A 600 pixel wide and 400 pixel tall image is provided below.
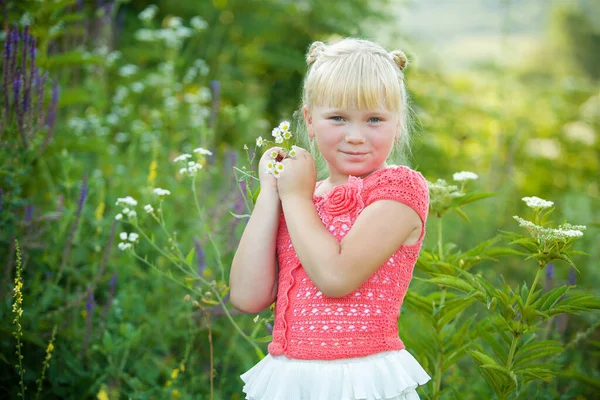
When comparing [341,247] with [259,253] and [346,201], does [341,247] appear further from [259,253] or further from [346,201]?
[259,253]

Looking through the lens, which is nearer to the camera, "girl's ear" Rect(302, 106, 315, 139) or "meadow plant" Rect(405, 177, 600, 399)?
"meadow plant" Rect(405, 177, 600, 399)

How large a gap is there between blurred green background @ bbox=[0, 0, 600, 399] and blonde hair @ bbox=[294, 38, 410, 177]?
42cm

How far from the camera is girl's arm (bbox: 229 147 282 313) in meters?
1.88

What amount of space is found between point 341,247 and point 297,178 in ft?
0.79

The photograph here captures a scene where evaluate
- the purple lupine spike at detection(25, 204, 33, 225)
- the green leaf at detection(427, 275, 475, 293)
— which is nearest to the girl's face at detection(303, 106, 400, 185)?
the green leaf at detection(427, 275, 475, 293)

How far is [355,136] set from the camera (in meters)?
1.79

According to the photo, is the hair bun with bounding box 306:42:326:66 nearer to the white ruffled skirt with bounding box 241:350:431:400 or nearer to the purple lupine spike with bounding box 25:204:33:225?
the white ruffled skirt with bounding box 241:350:431:400

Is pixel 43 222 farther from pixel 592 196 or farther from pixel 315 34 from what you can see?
pixel 592 196

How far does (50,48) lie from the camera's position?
3.46 meters

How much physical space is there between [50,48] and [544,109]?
17.7 feet

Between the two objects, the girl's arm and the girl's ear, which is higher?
the girl's ear

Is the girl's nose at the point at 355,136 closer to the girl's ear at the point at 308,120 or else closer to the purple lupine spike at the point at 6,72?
the girl's ear at the point at 308,120

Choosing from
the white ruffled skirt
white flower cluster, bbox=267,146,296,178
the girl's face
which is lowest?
the white ruffled skirt

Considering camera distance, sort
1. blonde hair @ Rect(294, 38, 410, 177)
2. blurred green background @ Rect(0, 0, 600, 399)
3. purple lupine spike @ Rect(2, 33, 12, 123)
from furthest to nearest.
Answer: blurred green background @ Rect(0, 0, 600, 399)
purple lupine spike @ Rect(2, 33, 12, 123)
blonde hair @ Rect(294, 38, 410, 177)
